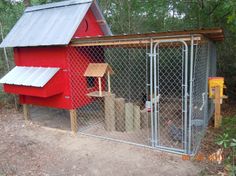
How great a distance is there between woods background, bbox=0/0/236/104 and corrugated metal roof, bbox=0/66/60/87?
2456 millimetres

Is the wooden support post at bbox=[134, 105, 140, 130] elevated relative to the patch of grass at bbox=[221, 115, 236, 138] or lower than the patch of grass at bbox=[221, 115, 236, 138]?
elevated

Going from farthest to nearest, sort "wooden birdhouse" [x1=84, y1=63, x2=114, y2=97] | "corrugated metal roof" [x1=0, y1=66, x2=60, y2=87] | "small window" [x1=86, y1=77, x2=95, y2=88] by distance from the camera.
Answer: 1. "small window" [x1=86, y1=77, x2=95, y2=88]
2. "wooden birdhouse" [x1=84, y1=63, x2=114, y2=97]
3. "corrugated metal roof" [x1=0, y1=66, x2=60, y2=87]

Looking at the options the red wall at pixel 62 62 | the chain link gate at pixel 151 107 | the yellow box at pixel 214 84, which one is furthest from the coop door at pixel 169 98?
the red wall at pixel 62 62

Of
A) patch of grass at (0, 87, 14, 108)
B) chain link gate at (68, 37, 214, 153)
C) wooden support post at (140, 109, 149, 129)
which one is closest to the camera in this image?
chain link gate at (68, 37, 214, 153)

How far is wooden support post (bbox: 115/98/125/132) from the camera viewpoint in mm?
5172

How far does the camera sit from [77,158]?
415 cm

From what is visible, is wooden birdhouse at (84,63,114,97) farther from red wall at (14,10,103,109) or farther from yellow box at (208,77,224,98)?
yellow box at (208,77,224,98)

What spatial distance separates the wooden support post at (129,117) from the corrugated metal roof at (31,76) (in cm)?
174

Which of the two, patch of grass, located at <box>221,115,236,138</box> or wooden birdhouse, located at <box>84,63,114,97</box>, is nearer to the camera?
patch of grass, located at <box>221,115,236,138</box>

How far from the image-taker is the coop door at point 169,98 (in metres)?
4.19

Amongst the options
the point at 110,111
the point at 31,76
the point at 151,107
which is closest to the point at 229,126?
the point at 151,107

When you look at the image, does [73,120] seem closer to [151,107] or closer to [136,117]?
[136,117]

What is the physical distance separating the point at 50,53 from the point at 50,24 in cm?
74

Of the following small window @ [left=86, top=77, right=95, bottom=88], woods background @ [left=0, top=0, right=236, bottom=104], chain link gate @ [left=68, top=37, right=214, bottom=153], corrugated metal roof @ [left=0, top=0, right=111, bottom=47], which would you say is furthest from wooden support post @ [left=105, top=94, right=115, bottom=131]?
woods background @ [left=0, top=0, right=236, bottom=104]
